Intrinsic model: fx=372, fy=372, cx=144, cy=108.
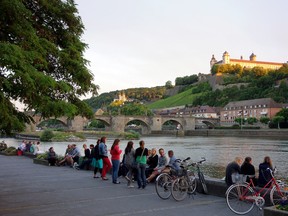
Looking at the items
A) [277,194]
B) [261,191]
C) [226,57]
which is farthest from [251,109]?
[277,194]

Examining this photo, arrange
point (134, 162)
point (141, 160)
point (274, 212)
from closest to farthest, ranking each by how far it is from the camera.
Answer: point (274, 212) < point (141, 160) < point (134, 162)

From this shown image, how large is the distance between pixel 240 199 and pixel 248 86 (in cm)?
14180

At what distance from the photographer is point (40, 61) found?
7824 mm

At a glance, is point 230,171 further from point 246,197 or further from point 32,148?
point 32,148

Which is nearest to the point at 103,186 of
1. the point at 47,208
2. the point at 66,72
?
the point at 47,208

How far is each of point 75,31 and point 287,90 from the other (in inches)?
4823

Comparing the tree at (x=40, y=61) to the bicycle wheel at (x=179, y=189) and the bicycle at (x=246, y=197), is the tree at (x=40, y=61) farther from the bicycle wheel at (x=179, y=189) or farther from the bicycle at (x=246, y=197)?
the bicycle at (x=246, y=197)

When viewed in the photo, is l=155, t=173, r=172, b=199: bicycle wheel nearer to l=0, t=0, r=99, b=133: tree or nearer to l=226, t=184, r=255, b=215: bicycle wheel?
l=226, t=184, r=255, b=215: bicycle wheel

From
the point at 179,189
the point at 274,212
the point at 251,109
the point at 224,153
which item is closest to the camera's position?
the point at 274,212

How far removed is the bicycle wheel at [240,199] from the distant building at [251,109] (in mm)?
108345

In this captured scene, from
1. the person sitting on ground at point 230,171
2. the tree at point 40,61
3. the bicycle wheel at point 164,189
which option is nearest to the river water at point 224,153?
the person sitting on ground at point 230,171

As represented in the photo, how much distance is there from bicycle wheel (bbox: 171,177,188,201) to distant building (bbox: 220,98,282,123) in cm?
10738

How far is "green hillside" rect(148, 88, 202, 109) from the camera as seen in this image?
6964 inches

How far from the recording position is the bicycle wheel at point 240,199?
8.32 m
